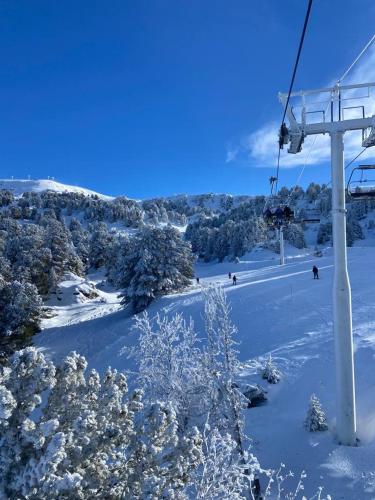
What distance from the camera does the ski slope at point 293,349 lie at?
30.4 feet

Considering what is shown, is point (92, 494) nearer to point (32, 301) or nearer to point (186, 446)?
point (186, 446)

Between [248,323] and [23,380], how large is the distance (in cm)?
2072

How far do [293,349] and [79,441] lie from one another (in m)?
15.3

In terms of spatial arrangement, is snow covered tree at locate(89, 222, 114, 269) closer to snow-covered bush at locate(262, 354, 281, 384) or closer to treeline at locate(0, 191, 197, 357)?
treeline at locate(0, 191, 197, 357)

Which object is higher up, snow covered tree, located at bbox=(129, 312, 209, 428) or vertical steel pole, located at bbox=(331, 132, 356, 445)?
vertical steel pole, located at bbox=(331, 132, 356, 445)

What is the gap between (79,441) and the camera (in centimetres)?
499

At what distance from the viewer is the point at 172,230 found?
41.1 m

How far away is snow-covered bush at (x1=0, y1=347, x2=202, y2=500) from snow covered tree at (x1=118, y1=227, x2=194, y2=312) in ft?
99.0

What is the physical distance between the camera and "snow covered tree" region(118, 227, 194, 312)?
36.2 m

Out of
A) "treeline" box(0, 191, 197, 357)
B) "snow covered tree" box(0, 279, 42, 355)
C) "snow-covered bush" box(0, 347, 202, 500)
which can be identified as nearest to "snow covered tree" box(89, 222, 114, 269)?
"treeline" box(0, 191, 197, 357)

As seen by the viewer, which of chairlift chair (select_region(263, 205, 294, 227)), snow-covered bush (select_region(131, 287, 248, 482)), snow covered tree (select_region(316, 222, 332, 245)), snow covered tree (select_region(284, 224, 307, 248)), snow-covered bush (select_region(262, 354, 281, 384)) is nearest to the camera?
snow-covered bush (select_region(131, 287, 248, 482))

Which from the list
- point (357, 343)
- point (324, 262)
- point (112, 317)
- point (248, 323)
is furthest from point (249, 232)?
point (357, 343)

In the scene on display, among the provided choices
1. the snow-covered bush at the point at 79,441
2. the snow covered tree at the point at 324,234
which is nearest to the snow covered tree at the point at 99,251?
the snow covered tree at the point at 324,234

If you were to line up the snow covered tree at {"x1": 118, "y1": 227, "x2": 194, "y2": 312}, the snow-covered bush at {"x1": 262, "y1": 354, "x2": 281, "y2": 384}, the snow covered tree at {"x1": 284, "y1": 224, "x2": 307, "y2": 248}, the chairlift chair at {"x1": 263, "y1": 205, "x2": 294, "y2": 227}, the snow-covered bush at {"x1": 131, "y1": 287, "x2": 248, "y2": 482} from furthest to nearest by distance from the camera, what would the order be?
the snow covered tree at {"x1": 284, "y1": 224, "x2": 307, "y2": 248} < the snow covered tree at {"x1": 118, "y1": 227, "x2": 194, "y2": 312} < the snow-covered bush at {"x1": 262, "y1": 354, "x2": 281, "y2": 384} < the chairlift chair at {"x1": 263, "y1": 205, "x2": 294, "y2": 227} < the snow-covered bush at {"x1": 131, "y1": 287, "x2": 248, "y2": 482}
